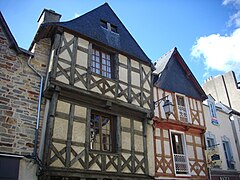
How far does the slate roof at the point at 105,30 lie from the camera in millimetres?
8422

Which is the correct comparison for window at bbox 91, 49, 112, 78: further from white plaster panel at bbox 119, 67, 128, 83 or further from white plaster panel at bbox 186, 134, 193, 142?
white plaster panel at bbox 186, 134, 193, 142

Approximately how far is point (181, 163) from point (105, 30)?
6035mm

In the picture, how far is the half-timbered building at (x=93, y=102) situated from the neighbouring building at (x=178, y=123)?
953 millimetres

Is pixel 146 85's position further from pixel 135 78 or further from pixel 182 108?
pixel 182 108

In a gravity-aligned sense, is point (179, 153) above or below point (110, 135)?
below

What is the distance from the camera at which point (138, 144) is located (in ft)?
27.5

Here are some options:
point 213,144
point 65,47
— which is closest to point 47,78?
point 65,47

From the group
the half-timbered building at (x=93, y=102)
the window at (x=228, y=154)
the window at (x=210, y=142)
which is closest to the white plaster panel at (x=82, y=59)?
the half-timbered building at (x=93, y=102)

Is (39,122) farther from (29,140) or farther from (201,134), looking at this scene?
(201,134)

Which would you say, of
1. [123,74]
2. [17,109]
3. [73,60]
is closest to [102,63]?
[123,74]

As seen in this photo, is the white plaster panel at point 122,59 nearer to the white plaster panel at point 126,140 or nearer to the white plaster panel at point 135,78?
the white plaster panel at point 135,78

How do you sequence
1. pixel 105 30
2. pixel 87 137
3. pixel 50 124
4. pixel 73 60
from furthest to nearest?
pixel 105 30
pixel 73 60
pixel 87 137
pixel 50 124

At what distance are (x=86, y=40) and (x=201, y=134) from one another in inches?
261

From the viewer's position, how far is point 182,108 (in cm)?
1103
